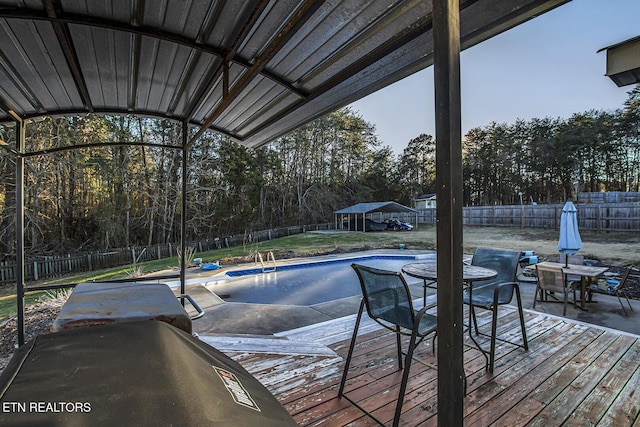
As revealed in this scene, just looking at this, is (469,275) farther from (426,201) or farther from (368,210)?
(426,201)

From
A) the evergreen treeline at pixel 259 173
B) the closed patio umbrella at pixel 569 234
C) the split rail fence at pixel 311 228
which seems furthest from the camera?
the evergreen treeline at pixel 259 173

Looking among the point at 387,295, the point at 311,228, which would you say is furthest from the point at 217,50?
the point at 311,228

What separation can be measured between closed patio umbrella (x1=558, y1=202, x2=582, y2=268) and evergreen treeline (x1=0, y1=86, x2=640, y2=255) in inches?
246

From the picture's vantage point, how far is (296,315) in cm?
463

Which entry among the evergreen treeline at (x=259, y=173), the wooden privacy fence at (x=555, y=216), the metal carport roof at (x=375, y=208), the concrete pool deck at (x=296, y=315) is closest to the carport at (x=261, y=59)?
the evergreen treeline at (x=259, y=173)

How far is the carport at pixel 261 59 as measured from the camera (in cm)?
95

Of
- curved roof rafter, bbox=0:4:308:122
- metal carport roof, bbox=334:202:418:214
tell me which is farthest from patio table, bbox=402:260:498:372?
metal carport roof, bbox=334:202:418:214

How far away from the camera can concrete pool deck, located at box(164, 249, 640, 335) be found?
12.9ft

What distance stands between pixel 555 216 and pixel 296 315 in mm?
17333

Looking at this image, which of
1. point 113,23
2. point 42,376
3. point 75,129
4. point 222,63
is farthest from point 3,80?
point 75,129

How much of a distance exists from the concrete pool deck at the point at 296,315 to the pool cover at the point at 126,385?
2.90 m

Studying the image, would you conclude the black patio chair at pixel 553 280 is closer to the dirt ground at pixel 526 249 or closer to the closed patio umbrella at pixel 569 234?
the closed patio umbrella at pixel 569 234

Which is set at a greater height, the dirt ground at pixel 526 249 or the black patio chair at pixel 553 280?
the black patio chair at pixel 553 280

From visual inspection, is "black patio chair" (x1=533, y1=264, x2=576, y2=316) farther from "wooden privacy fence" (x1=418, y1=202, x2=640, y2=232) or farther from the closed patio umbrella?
"wooden privacy fence" (x1=418, y1=202, x2=640, y2=232)
